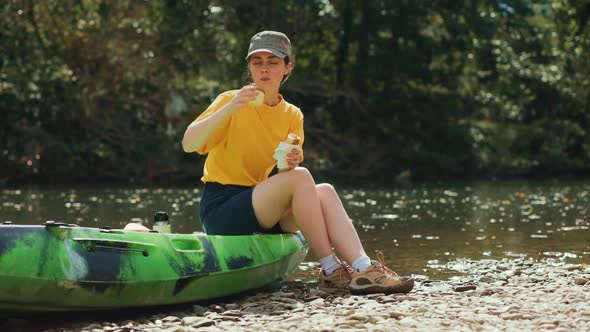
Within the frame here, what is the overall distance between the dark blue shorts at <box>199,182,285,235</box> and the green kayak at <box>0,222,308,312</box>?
128 mm

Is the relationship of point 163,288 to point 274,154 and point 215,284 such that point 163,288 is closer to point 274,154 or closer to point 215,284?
point 215,284

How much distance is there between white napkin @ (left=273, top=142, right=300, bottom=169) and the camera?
540 cm

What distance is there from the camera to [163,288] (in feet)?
16.3

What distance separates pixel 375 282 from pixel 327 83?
20.2m

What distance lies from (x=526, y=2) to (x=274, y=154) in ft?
78.4

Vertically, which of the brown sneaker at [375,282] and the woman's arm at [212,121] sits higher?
the woman's arm at [212,121]

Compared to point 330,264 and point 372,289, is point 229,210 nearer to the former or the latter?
point 330,264

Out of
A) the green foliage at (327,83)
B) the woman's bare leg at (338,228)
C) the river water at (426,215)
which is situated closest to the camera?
the woman's bare leg at (338,228)

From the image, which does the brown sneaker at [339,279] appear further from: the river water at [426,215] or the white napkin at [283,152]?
the river water at [426,215]

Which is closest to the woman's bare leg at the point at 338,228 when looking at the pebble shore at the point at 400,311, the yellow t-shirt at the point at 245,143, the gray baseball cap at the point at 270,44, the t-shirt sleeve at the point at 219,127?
the pebble shore at the point at 400,311

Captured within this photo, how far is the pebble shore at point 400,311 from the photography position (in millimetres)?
4348

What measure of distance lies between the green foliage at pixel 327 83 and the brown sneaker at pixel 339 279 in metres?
15.7

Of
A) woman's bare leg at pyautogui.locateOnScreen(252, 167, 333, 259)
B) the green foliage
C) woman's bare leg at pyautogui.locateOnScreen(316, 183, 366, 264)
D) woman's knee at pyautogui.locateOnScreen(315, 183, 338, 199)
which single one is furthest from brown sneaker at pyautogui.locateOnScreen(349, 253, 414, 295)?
the green foliage

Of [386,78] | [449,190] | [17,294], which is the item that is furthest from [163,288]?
[386,78]
